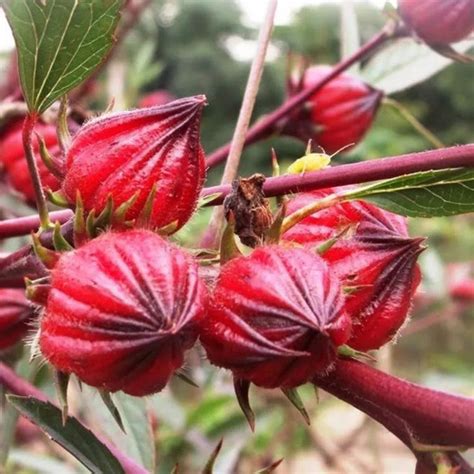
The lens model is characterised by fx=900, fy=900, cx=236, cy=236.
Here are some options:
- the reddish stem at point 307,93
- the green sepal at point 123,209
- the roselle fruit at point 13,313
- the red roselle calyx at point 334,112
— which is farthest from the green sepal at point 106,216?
the red roselle calyx at point 334,112

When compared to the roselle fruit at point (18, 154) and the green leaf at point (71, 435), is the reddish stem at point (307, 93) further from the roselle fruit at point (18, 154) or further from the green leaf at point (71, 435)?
the green leaf at point (71, 435)

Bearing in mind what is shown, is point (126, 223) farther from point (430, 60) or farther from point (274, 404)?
point (274, 404)

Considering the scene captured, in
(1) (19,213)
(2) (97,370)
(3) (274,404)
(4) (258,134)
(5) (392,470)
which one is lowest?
(5) (392,470)

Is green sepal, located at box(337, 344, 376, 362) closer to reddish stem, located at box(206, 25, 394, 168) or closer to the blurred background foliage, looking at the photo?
the blurred background foliage

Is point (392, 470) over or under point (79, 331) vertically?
under

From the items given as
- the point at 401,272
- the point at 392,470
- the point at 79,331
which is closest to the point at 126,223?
the point at 79,331

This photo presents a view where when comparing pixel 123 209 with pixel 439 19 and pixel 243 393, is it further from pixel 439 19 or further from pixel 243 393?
pixel 439 19
